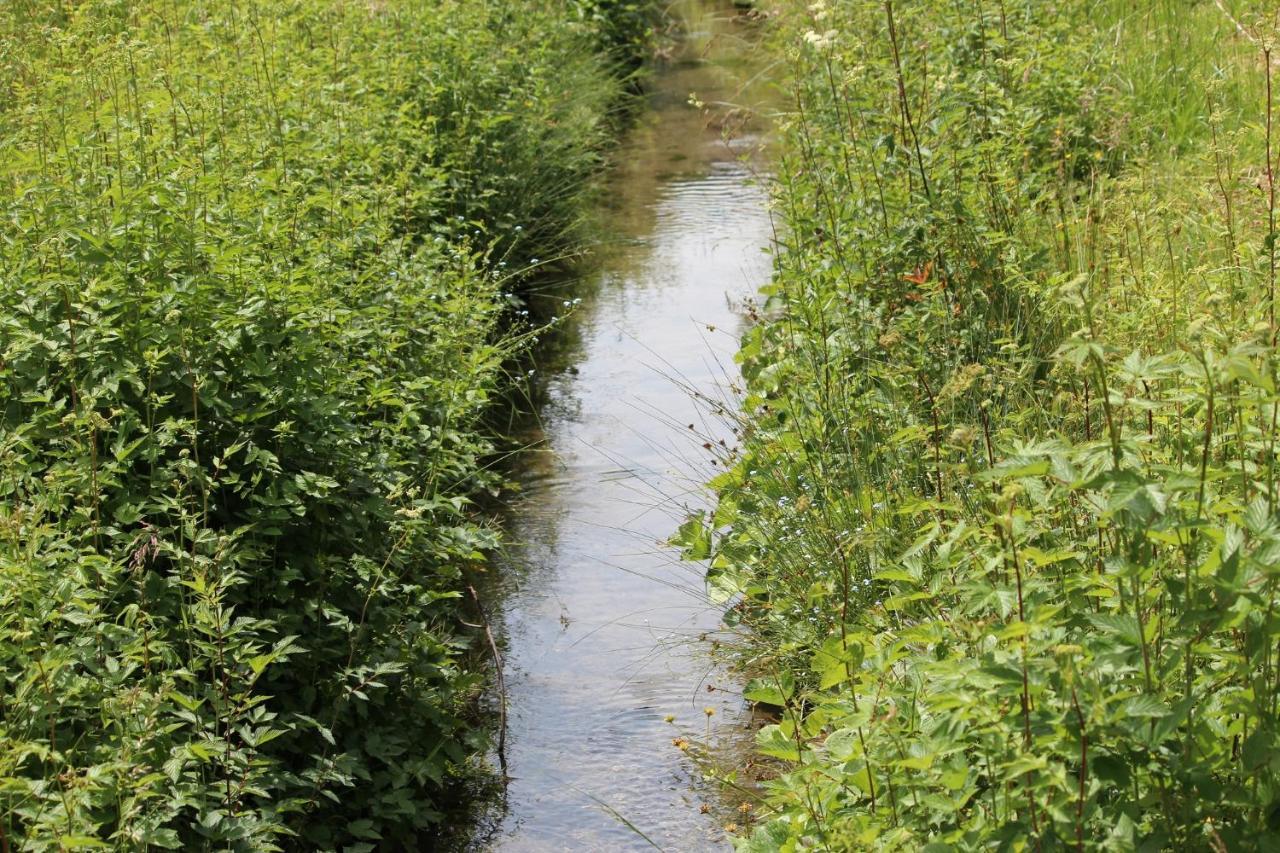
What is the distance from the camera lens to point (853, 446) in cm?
442

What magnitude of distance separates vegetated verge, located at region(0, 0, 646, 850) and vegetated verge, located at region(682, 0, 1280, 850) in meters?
1.09

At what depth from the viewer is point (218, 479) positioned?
12.1 ft

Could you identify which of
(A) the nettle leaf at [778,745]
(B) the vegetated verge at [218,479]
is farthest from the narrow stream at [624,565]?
(A) the nettle leaf at [778,745]

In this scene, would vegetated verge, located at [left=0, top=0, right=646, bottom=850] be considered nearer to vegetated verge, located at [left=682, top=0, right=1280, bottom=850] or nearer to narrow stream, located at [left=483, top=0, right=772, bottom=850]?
narrow stream, located at [left=483, top=0, right=772, bottom=850]

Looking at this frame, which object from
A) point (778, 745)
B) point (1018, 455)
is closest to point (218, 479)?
point (778, 745)

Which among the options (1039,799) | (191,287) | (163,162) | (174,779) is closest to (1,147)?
(163,162)

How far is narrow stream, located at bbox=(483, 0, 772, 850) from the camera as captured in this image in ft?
13.9

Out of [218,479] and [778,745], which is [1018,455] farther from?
[218,479]

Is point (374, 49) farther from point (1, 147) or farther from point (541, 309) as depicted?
point (1, 147)

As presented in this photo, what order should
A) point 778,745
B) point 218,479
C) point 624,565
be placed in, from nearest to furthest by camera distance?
point 778,745
point 218,479
point 624,565

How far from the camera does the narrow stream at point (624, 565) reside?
13.9 feet

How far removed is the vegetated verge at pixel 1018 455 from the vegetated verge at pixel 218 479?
1.09 m

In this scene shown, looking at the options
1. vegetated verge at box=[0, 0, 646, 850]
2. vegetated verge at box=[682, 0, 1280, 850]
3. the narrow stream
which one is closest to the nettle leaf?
vegetated verge at box=[682, 0, 1280, 850]

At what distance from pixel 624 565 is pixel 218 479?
231 cm
